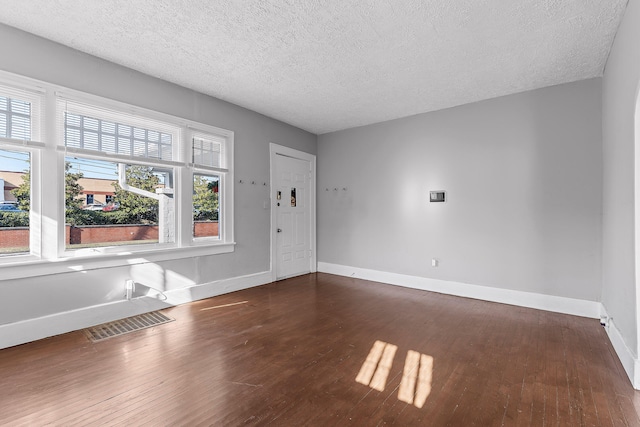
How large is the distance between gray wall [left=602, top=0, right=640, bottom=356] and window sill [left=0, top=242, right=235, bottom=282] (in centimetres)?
431

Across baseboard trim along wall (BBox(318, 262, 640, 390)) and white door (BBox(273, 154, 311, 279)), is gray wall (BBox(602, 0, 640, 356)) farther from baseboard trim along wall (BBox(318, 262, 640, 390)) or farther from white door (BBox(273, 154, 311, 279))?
white door (BBox(273, 154, 311, 279))

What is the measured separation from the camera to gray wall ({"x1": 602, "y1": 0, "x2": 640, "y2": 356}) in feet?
7.04

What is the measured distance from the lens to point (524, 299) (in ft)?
12.4

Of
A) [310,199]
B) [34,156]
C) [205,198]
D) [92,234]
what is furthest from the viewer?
[310,199]

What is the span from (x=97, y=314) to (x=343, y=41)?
12.2ft

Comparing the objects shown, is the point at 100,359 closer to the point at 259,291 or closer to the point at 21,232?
the point at 21,232

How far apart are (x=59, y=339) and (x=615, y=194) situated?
5.34 metres

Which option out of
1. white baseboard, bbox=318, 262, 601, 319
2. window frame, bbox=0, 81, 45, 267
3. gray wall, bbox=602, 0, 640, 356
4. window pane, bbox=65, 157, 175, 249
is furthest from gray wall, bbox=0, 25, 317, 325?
gray wall, bbox=602, 0, 640, 356

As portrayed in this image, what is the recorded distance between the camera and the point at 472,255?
13.8 feet

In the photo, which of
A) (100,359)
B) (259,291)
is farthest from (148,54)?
(259,291)

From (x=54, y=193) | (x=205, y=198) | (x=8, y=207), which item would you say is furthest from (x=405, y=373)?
(x=8, y=207)

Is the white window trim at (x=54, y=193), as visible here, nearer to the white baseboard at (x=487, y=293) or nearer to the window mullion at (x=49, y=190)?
the window mullion at (x=49, y=190)

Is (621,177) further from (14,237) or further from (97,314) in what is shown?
(14,237)

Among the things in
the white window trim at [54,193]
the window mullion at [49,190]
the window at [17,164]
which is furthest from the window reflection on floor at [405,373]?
the window at [17,164]
